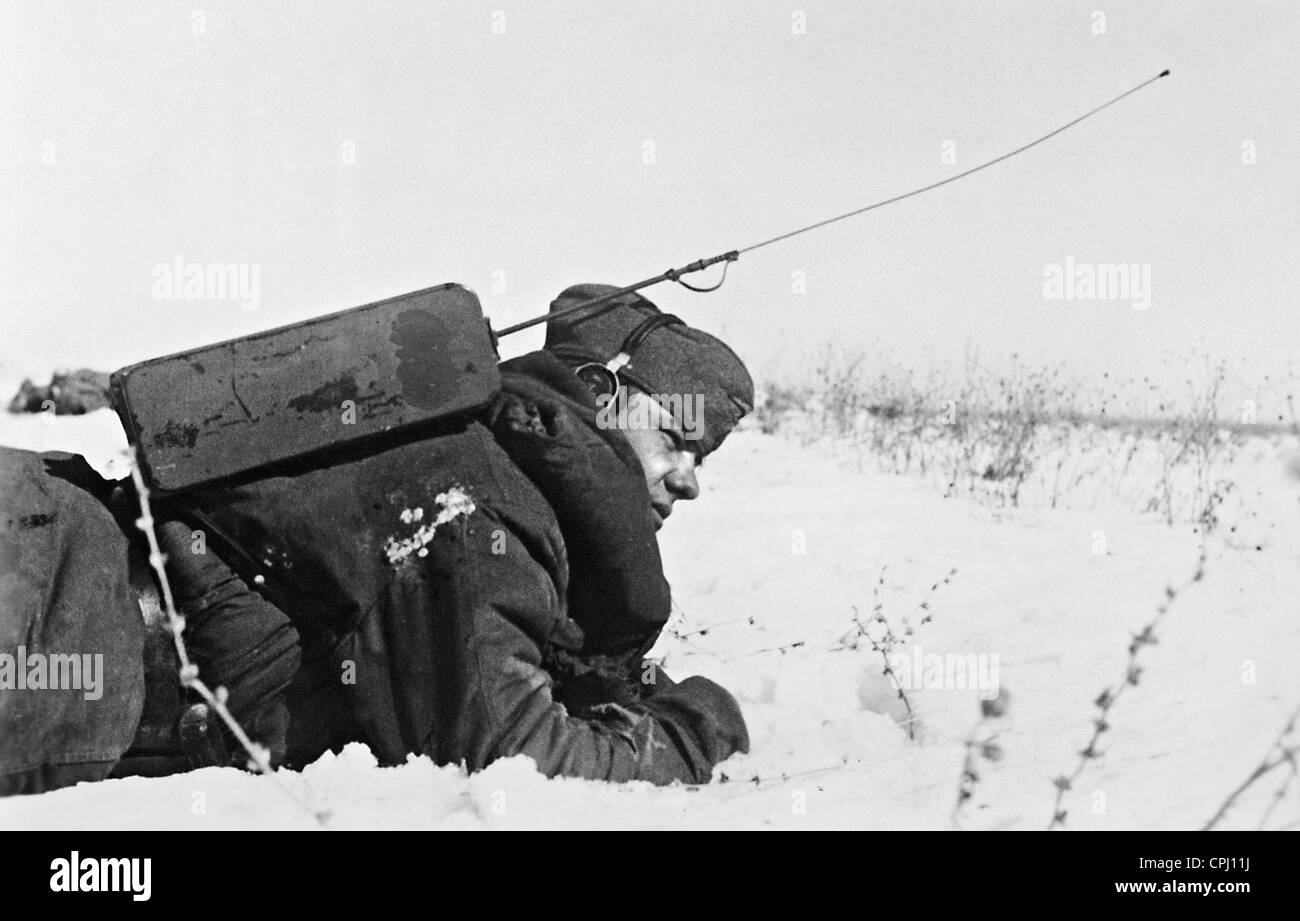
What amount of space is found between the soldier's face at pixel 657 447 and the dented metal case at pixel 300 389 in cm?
56

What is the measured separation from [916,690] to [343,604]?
1760 mm

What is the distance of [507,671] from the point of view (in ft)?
9.23

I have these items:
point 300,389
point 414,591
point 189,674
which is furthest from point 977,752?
point 189,674

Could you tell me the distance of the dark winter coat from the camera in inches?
110

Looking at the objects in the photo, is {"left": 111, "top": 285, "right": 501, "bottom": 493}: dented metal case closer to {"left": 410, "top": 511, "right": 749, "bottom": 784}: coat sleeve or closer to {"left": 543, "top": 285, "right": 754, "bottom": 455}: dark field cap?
{"left": 410, "top": 511, "right": 749, "bottom": 784}: coat sleeve

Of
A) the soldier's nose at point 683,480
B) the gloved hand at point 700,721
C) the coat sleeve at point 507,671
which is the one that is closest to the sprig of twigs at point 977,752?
the gloved hand at point 700,721

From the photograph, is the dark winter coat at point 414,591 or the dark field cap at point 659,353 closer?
the dark winter coat at point 414,591

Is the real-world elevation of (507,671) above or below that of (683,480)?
below

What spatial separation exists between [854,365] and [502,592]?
6.14 metres

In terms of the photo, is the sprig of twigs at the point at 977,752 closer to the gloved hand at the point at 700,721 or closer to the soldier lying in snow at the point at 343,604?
the gloved hand at the point at 700,721

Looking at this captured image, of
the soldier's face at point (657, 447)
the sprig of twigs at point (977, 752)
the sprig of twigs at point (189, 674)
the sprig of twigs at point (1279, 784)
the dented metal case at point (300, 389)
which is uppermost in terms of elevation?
the dented metal case at point (300, 389)

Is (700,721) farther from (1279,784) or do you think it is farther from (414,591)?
(1279,784)

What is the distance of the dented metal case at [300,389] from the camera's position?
2.80 meters

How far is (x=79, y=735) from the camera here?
274 centimetres
